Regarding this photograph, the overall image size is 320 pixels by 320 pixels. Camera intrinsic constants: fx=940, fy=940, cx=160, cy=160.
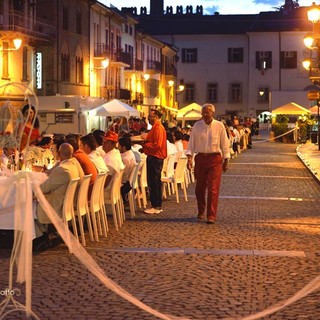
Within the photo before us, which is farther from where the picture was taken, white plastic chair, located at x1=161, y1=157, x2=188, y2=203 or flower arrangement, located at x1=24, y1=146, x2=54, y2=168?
white plastic chair, located at x1=161, y1=157, x2=188, y2=203

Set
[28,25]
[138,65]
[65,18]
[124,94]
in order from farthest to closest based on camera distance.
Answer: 1. [138,65]
2. [124,94]
3. [65,18]
4. [28,25]

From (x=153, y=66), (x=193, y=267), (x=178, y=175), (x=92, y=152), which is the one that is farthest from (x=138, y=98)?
(x=193, y=267)

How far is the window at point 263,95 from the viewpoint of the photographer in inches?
3447

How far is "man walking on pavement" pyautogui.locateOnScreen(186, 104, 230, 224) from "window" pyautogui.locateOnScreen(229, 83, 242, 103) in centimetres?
7454

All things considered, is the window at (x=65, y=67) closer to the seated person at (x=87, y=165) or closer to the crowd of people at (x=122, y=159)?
the crowd of people at (x=122, y=159)

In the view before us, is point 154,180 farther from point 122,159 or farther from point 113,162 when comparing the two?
point 113,162

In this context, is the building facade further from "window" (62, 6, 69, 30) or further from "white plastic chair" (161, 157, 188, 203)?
"white plastic chair" (161, 157, 188, 203)

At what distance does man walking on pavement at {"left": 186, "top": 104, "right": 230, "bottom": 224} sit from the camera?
14.7 m

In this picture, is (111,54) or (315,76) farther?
(111,54)

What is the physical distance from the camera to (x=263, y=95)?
287 feet

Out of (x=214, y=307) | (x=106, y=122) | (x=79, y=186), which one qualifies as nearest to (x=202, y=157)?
(x=79, y=186)

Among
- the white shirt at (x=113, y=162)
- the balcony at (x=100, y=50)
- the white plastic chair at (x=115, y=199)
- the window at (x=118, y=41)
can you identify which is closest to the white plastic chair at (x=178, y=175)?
the white shirt at (x=113, y=162)

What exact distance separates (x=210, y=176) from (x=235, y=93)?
7533 centimetres

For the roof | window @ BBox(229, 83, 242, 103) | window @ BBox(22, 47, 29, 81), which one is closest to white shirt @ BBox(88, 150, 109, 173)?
window @ BBox(22, 47, 29, 81)
